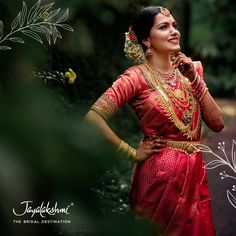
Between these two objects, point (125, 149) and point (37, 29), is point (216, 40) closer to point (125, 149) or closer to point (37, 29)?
point (125, 149)

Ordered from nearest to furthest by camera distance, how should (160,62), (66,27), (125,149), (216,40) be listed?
(66,27), (125,149), (160,62), (216,40)

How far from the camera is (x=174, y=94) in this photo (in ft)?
7.08

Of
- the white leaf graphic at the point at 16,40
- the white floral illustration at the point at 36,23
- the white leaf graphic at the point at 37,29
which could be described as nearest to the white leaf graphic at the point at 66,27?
the white floral illustration at the point at 36,23

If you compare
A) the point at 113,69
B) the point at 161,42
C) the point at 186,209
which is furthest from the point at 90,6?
the point at 113,69

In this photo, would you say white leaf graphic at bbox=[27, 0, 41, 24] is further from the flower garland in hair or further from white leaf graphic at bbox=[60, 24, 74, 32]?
the flower garland in hair

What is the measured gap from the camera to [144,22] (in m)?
2.15

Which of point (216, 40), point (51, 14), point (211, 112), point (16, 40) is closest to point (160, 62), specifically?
point (211, 112)

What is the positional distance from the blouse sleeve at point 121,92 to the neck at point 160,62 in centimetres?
8

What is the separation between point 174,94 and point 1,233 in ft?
5.83

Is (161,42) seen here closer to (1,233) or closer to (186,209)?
(186,209)

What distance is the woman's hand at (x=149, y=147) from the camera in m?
2.17

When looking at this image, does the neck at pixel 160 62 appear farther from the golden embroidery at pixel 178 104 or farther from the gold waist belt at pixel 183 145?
the gold waist belt at pixel 183 145

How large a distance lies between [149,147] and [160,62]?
0.31 m

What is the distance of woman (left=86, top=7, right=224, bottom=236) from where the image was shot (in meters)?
2.12
